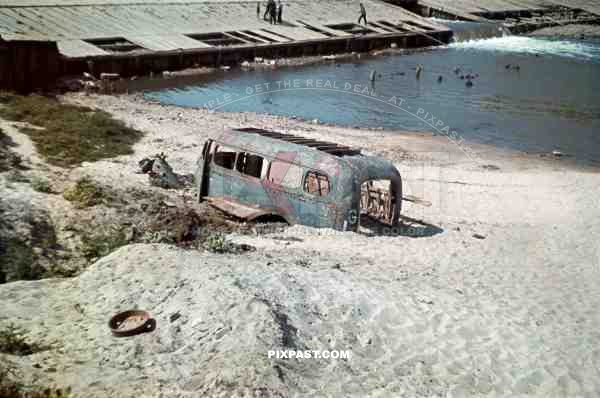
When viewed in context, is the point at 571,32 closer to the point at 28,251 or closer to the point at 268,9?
the point at 268,9

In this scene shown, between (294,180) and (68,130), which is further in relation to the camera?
(68,130)

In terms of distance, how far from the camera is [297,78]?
3753cm

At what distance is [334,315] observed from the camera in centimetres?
878

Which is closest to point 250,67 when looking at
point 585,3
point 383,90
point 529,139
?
point 383,90

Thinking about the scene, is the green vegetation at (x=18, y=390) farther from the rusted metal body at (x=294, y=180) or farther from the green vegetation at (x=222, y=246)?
the rusted metal body at (x=294, y=180)

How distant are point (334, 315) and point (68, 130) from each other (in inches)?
539

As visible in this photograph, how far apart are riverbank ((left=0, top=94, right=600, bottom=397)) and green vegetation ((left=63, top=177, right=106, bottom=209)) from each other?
0.71 metres

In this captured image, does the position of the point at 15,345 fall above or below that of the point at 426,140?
below

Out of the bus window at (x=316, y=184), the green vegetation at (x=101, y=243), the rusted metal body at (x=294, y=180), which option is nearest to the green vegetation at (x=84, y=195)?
the green vegetation at (x=101, y=243)

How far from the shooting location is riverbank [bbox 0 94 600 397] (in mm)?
7223

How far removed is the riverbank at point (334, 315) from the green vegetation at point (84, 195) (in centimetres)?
71

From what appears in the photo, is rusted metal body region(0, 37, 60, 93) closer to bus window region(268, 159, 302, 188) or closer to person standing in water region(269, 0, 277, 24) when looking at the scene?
bus window region(268, 159, 302, 188)

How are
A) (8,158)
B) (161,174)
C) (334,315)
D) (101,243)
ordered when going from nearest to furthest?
(334,315), (101,243), (8,158), (161,174)

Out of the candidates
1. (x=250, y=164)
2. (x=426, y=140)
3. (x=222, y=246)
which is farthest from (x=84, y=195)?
(x=426, y=140)
